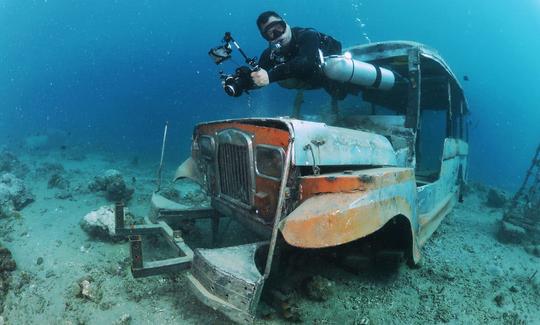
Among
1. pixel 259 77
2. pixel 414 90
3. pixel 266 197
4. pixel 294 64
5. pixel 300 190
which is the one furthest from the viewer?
pixel 414 90

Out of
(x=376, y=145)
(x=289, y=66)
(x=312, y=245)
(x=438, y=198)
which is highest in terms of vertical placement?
(x=289, y=66)

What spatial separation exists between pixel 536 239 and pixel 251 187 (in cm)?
674

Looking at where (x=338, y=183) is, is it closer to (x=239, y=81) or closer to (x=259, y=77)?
(x=259, y=77)

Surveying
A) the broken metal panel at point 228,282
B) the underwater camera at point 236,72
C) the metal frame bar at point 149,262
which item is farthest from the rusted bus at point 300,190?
the underwater camera at point 236,72

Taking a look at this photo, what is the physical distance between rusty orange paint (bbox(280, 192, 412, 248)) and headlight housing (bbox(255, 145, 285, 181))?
441 millimetres

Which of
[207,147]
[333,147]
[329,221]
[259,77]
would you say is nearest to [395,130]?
[333,147]

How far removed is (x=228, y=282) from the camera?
2.20 meters

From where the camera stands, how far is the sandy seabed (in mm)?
2938

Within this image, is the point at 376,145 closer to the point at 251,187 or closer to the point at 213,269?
the point at 251,187

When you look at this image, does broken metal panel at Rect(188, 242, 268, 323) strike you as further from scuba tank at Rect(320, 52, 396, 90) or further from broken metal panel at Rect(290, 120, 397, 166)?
scuba tank at Rect(320, 52, 396, 90)

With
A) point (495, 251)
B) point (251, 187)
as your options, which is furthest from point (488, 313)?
point (251, 187)

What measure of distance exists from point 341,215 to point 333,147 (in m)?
0.85

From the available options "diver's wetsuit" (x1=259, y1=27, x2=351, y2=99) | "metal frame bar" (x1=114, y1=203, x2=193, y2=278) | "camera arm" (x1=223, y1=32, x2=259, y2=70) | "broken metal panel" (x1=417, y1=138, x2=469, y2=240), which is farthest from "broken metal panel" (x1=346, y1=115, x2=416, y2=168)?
"metal frame bar" (x1=114, y1=203, x2=193, y2=278)

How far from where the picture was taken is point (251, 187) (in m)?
3.07
